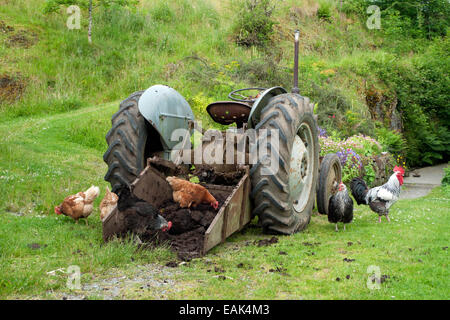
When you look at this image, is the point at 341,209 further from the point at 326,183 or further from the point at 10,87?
the point at 10,87

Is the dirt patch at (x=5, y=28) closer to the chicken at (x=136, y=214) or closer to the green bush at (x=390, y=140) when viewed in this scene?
the green bush at (x=390, y=140)

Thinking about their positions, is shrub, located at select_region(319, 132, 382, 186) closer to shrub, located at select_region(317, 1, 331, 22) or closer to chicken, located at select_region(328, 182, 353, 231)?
chicken, located at select_region(328, 182, 353, 231)

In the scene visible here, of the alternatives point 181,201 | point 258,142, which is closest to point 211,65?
point 258,142

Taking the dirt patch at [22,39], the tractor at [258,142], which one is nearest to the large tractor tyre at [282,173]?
the tractor at [258,142]

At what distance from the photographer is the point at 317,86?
15539 mm

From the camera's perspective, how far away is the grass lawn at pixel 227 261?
3.15 metres

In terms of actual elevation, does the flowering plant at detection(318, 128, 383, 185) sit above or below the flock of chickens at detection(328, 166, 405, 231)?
below

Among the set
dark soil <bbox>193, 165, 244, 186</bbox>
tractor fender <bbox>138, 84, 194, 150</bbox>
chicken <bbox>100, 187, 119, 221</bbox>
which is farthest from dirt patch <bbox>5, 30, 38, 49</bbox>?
dark soil <bbox>193, 165, 244, 186</bbox>

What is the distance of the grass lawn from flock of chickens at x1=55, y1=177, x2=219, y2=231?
211 mm

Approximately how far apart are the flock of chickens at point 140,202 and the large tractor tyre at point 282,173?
21.3 inches

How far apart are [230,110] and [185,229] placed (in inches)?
78.5

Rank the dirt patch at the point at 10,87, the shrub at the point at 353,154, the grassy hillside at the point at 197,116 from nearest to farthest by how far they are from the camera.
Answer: the grassy hillside at the point at 197,116 → the shrub at the point at 353,154 → the dirt patch at the point at 10,87

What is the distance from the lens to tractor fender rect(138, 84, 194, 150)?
4824 mm

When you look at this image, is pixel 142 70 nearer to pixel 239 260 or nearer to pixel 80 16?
pixel 80 16
